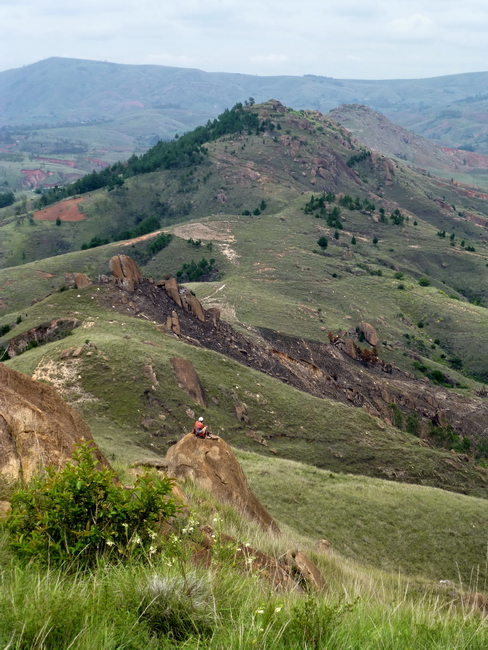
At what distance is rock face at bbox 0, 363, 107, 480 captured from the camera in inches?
306

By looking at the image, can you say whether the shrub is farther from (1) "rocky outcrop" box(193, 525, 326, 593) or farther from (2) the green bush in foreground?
(2) the green bush in foreground

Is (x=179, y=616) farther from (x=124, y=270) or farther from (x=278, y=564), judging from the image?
(x=124, y=270)

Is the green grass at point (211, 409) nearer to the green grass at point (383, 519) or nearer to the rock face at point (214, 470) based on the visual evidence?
the green grass at point (383, 519)

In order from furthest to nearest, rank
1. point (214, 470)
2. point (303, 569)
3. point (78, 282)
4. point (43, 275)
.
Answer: point (43, 275) → point (78, 282) → point (214, 470) → point (303, 569)

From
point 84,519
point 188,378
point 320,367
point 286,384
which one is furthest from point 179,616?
point 320,367

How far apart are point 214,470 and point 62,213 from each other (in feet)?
363

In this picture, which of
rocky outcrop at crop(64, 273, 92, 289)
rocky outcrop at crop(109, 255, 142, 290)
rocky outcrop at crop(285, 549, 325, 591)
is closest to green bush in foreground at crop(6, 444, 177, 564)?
rocky outcrop at crop(285, 549, 325, 591)

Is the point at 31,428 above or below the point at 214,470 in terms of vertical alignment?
above

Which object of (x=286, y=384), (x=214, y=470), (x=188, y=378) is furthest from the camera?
(x=286, y=384)

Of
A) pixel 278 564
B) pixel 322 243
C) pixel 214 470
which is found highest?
pixel 278 564

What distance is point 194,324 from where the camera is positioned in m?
42.2

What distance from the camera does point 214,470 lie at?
1455 cm

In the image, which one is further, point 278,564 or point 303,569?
point 303,569

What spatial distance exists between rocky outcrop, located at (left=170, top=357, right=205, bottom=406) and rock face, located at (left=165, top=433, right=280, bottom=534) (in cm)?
1495
